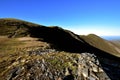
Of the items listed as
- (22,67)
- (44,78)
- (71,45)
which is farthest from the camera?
(71,45)

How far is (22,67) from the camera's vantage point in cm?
4247

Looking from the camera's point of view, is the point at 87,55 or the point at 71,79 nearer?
the point at 71,79

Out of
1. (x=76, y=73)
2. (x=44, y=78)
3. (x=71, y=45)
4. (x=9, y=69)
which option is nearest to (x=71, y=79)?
(x=76, y=73)

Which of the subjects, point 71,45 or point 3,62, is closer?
point 3,62

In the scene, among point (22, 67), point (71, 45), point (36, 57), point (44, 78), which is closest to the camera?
point (44, 78)

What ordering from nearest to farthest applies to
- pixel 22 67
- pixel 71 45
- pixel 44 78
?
pixel 44 78, pixel 22 67, pixel 71 45

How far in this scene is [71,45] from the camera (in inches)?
4117

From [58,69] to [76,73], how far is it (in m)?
3.63

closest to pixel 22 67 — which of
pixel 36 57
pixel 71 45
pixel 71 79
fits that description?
pixel 36 57

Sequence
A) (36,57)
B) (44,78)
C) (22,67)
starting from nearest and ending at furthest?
1. (44,78)
2. (22,67)
3. (36,57)

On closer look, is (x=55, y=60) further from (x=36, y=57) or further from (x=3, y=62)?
(x=3, y=62)

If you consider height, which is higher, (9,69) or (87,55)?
(87,55)

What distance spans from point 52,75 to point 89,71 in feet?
26.1

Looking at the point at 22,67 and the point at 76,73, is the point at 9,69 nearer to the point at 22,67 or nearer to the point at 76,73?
the point at 22,67
